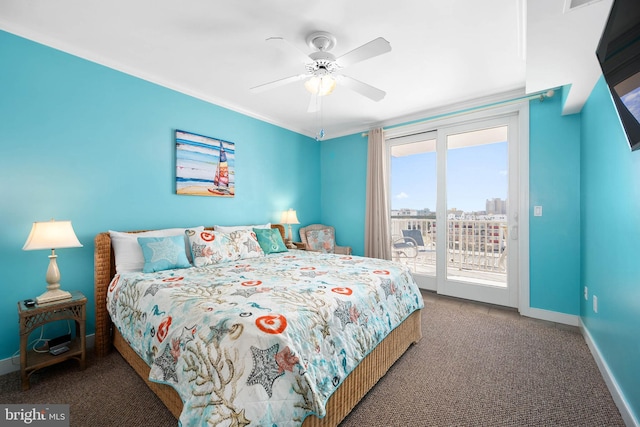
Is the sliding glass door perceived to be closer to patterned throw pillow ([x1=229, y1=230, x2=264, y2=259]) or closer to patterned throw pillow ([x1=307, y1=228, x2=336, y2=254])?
patterned throw pillow ([x1=307, y1=228, x2=336, y2=254])

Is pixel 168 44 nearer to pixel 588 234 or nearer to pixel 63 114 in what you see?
pixel 63 114

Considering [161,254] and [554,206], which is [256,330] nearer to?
[161,254]

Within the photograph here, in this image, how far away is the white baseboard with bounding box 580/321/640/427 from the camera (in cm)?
145

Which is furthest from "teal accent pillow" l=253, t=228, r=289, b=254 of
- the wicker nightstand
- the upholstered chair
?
the wicker nightstand

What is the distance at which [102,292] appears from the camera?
90.4 inches

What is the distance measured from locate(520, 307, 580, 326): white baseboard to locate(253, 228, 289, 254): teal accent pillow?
9.61 feet

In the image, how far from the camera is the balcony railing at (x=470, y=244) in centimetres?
355

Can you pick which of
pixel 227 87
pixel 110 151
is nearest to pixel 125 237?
pixel 110 151

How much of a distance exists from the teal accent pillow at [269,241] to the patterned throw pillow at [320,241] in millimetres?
1129

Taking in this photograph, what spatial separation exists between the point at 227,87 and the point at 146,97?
84 centimetres

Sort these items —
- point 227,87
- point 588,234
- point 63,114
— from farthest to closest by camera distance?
point 227,87
point 588,234
point 63,114

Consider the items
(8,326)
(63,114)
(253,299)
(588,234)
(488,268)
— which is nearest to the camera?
(253,299)

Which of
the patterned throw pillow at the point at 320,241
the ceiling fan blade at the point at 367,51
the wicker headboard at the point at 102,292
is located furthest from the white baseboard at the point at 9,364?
the ceiling fan blade at the point at 367,51

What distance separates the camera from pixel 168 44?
90.4 inches
